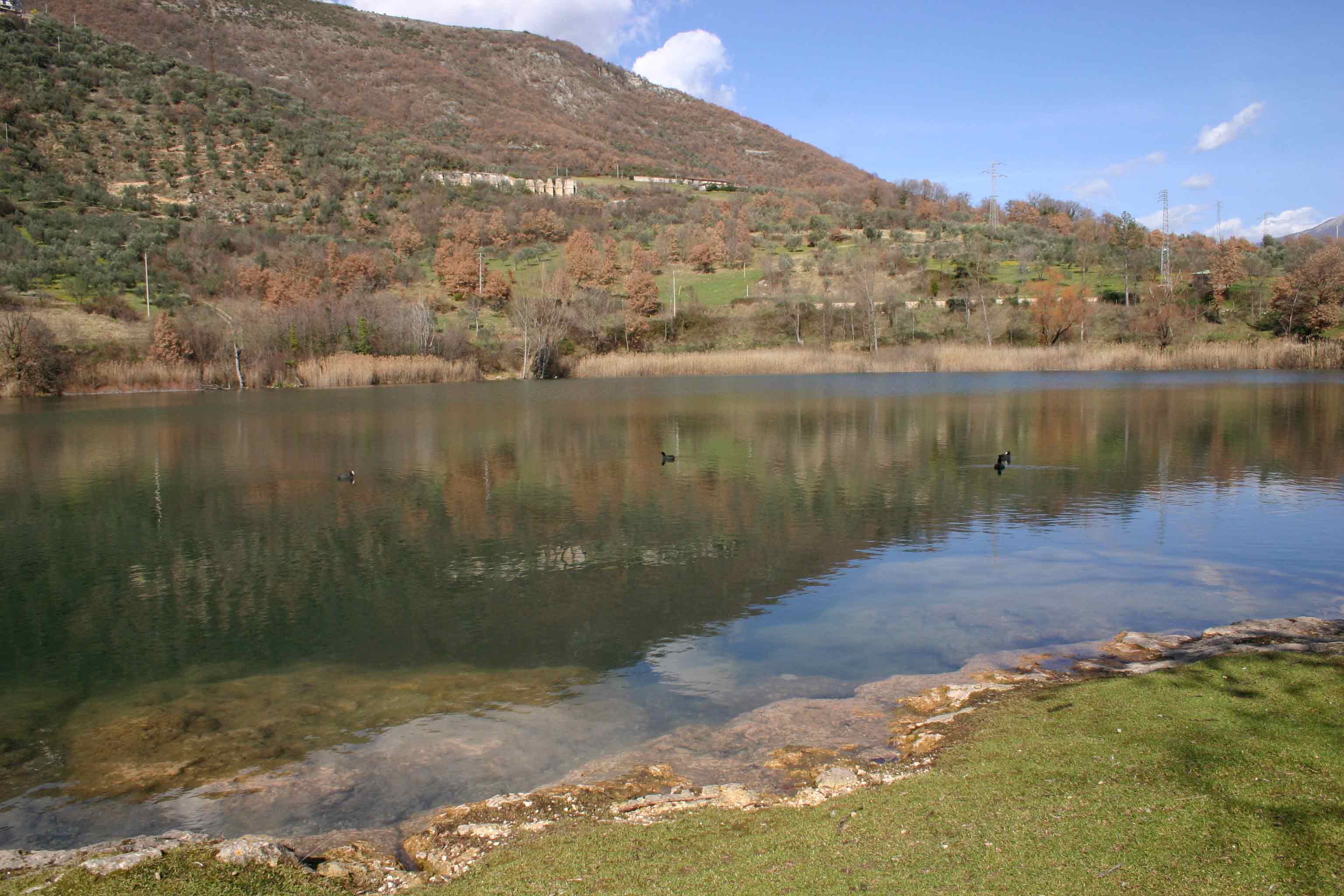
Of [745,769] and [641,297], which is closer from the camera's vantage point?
[745,769]

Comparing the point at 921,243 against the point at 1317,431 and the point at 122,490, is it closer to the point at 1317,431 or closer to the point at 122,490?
the point at 1317,431

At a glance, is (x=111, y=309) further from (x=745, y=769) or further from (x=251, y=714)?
(x=745, y=769)

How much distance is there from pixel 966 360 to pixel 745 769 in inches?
2095

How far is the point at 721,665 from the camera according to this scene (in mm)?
8367

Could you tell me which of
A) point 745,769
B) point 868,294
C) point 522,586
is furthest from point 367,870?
point 868,294

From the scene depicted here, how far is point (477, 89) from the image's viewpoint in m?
132

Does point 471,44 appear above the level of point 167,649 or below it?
above

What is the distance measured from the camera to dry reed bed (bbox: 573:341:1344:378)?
51938 mm

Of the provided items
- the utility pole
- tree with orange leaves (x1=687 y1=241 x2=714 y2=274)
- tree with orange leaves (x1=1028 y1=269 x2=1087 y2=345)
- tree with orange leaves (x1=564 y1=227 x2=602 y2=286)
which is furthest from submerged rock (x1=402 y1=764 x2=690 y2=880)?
tree with orange leaves (x1=687 y1=241 x2=714 y2=274)

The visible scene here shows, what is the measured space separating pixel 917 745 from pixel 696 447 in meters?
17.1

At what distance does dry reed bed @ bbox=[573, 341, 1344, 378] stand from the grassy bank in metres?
50.4

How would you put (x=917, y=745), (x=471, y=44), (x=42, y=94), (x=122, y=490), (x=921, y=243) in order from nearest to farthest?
(x=917, y=745)
(x=122, y=490)
(x=42, y=94)
(x=921, y=243)
(x=471, y=44)

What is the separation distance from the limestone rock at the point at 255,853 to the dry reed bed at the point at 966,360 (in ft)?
169

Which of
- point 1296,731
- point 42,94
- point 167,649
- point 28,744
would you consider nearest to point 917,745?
point 1296,731
